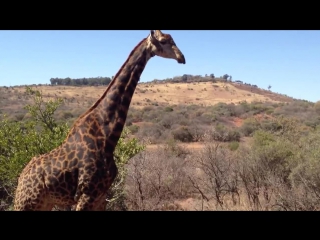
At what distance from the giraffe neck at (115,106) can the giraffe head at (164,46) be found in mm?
84

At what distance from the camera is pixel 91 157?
133 inches

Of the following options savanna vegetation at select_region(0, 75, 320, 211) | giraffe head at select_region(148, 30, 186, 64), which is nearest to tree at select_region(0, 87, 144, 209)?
savanna vegetation at select_region(0, 75, 320, 211)

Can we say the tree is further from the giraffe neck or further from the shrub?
the shrub

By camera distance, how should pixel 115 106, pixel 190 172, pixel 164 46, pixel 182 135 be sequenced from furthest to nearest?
1. pixel 182 135
2. pixel 190 172
3. pixel 164 46
4. pixel 115 106

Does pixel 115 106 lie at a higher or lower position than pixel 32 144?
higher

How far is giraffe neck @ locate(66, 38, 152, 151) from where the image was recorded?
3553 mm

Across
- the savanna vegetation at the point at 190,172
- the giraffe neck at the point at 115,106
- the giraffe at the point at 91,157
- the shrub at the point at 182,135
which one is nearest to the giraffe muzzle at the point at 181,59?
the giraffe at the point at 91,157

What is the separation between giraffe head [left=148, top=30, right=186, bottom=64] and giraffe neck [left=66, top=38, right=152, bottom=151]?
84 mm

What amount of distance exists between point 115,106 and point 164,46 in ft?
2.65

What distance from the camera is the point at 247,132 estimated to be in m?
23.4

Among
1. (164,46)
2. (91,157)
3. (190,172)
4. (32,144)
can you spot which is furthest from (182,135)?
(91,157)

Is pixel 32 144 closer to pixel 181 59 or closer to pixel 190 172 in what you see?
pixel 181 59
